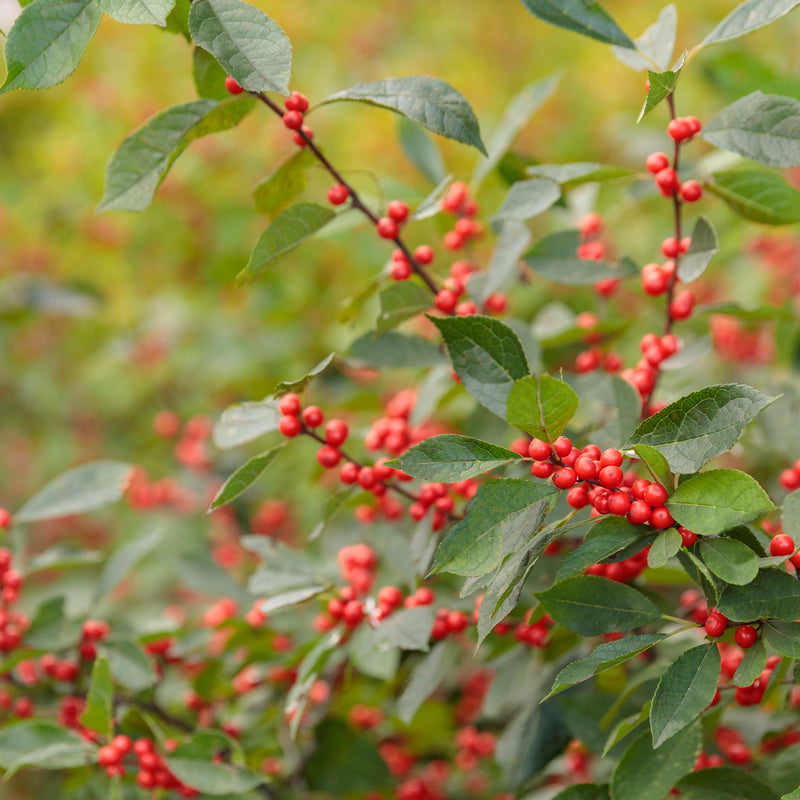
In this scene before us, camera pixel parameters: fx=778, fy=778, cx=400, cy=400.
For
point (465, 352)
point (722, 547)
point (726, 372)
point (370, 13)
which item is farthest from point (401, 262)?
point (370, 13)

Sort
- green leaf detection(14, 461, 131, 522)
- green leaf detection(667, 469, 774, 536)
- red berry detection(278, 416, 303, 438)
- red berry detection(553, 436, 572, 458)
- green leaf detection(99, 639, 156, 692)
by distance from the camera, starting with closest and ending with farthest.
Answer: green leaf detection(667, 469, 774, 536)
red berry detection(553, 436, 572, 458)
red berry detection(278, 416, 303, 438)
green leaf detection(99, 639, 156, 692)
green leaf detection(14, 461, 131, 522)

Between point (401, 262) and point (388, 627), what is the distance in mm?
611

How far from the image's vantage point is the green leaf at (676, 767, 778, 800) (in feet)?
3.58

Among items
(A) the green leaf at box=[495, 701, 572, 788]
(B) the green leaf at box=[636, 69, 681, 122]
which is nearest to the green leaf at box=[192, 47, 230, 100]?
(B) the green leaf at box=[636, 69, 681, 122]

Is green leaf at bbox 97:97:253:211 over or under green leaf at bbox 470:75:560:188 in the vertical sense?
over

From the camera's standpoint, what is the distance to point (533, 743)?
4.69 ft

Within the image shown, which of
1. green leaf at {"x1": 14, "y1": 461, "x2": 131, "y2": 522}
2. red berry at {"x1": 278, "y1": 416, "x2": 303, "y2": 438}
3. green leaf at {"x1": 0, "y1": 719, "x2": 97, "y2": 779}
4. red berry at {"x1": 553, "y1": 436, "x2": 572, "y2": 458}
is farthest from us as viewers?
green leaf at {"x1": 14, "y1": 461, "x2": 131, "y2": 522}

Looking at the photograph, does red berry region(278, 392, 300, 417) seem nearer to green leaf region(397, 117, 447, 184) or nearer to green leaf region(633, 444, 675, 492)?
green leaf region(633, 444, 675, 492)

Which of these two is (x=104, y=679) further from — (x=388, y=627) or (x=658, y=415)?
(x=658, y=415)

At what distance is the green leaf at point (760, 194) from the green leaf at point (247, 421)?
803mm

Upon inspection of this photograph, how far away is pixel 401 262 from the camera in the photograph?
1303mm

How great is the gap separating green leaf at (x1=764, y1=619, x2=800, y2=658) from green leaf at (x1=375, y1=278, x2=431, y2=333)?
2.20ft

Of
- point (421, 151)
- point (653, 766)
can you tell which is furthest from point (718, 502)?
point (421, 151)

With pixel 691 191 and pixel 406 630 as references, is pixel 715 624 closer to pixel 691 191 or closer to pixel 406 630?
pixel 406 630
